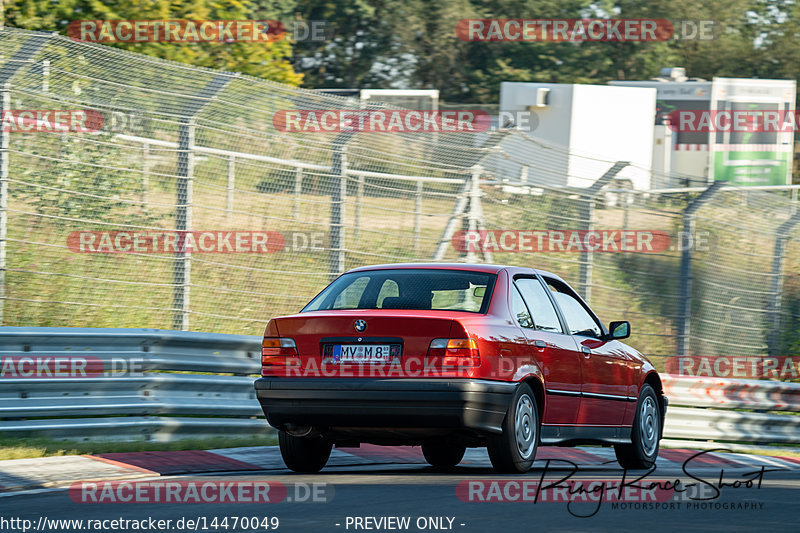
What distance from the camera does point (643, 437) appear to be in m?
10.3

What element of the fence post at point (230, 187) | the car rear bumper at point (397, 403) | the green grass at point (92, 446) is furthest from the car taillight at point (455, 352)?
the fence post at point (230, 187)

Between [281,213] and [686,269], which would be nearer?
[281,213]

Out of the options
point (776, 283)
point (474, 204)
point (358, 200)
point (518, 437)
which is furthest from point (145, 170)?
point (776, 283)

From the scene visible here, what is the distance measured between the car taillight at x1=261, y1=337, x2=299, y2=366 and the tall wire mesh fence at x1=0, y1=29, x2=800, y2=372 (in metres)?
3.29

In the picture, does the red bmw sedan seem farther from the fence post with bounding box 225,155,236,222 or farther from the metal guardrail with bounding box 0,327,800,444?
the fence post with bounding box 225,155,236,222

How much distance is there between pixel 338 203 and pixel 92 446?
431 cm

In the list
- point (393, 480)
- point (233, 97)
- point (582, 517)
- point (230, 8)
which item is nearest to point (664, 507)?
point (582, 517)

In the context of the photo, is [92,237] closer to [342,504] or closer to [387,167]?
[387,167]

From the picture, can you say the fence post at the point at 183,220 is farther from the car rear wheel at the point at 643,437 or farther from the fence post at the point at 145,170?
the car rear wheel at the point at 643,437

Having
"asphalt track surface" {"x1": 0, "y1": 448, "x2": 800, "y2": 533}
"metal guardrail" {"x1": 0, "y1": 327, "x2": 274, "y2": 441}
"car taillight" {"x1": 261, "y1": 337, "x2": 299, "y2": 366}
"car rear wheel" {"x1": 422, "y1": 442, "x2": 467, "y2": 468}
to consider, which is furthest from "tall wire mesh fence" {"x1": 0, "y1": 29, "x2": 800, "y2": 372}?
"asphalt track surface" {"x1": 0, "y1": 448, "x2": 800, "y2": 533}

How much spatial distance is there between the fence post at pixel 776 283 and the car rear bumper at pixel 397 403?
8.57 meters

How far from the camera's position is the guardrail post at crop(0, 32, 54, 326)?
10500mm

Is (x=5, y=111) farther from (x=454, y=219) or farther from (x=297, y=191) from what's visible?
(x=454, y=219)

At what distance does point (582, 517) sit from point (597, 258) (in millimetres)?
8721
